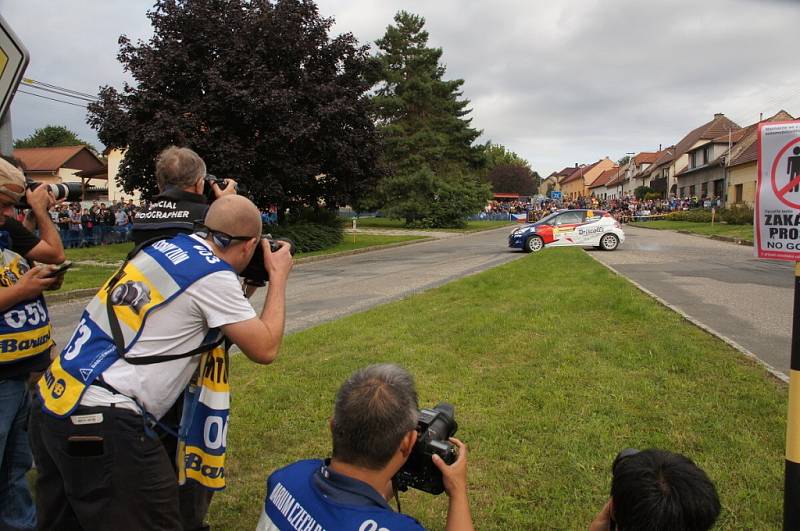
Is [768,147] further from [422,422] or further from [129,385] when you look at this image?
[129,385]

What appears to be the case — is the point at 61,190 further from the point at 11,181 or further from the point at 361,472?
the point at 361,472

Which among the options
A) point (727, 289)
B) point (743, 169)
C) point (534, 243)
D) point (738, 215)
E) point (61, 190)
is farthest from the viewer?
point (743, 169)

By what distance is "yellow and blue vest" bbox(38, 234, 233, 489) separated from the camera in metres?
1.98

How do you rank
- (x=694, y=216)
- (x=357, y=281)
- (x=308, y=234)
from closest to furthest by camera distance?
(x=357, y=281), (x=308, y=234), (x=694, y=216)

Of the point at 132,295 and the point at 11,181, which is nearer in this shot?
the point at 132,295

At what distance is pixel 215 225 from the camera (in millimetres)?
2168

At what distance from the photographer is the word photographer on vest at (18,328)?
2703mm

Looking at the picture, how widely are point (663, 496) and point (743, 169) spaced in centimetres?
5031

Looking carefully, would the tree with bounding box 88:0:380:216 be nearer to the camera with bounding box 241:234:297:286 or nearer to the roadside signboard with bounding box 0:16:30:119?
the roadside signboard with bounding box 0:16:30:119

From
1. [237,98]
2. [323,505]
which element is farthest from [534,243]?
[323,505]

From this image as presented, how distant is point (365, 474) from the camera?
5.69 feet

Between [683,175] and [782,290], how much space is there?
56820 mm

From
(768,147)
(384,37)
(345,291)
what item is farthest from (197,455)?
(384,37)

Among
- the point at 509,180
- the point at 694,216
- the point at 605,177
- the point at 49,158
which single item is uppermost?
the point at 49,158
